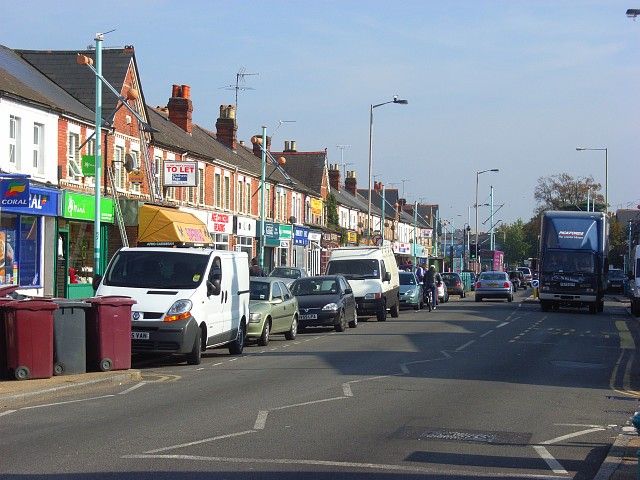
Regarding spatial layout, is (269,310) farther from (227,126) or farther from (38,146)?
(227,126)

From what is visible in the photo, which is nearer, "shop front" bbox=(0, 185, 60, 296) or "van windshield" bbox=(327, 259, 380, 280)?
"shop front" bbox=(0, 185, 60, 296)

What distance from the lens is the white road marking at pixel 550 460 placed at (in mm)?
9609

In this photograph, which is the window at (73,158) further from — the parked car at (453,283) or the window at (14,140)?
the parked car at (453,283)

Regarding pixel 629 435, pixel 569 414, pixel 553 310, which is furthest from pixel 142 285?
pixel 553 310

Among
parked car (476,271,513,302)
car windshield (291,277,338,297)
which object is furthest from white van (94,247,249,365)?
parked car (476,271,513,302)

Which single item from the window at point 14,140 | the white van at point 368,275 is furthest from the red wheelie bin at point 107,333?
the white van at point 368,275

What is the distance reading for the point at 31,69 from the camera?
38.4 metres

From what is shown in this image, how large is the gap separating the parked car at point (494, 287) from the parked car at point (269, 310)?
99.5 ft

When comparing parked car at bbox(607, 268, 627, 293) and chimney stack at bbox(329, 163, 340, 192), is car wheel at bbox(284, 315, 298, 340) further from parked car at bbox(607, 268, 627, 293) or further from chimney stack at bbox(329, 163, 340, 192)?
chimney stack at bbox(329, 163, 340, 192)

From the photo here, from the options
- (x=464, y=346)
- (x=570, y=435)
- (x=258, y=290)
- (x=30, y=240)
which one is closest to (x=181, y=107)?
(x=30, y=240)

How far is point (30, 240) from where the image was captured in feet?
104

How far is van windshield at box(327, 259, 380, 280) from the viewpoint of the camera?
35.7m

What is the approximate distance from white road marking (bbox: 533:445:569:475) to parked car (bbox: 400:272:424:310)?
33.2m

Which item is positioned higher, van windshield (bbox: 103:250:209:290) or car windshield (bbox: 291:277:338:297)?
van windshield (bbox: 103:250:209:290)
